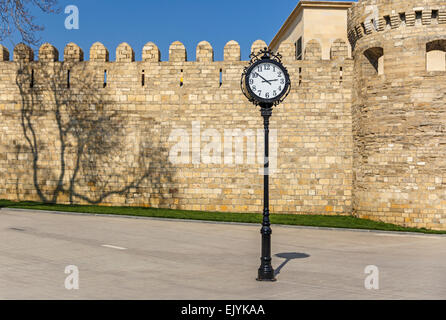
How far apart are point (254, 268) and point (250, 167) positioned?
10.0 meters

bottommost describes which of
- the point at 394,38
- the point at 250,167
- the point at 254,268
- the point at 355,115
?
the point at 254,268

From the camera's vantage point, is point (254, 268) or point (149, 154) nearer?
point (254, 268)

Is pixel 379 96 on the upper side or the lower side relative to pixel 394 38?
lower

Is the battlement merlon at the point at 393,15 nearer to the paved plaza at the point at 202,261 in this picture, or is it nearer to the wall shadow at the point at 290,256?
the paved plaza at the point at 202,261

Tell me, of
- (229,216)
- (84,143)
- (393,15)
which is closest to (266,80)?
(229,216)

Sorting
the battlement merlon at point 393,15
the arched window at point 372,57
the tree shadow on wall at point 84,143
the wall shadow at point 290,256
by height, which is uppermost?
the battlement merlon at point 393,15

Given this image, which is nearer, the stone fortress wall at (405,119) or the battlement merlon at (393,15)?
the stone fortress wall at (405,119)

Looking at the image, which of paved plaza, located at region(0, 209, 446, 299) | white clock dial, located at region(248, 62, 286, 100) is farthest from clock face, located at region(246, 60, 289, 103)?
paved plaza, located at region(0, 209, 446, 299)

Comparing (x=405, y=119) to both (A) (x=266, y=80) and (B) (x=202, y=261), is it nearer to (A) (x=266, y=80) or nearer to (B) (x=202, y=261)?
(A) (x=266, y=80)

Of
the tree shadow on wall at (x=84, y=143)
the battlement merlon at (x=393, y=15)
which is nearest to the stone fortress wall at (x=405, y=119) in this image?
the battlement merlon at (x=393, y=15)

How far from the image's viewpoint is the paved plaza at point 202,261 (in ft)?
22.3
